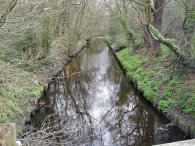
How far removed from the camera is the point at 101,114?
15648 millimetres

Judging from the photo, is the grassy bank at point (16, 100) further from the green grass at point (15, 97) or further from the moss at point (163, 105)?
the moss at point (163, 105)

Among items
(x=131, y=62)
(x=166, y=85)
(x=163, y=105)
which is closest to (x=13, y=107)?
(x=163, y=105)

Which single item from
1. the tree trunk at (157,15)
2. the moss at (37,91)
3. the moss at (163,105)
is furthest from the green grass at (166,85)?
the moss at (37,91)

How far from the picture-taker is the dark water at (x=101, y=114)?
495 inches

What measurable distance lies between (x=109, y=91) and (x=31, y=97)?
6212mm

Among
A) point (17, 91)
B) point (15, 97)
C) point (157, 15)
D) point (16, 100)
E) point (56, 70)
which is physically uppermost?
point (157, 15)

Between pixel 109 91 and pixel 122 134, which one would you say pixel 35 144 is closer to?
pixel 122 134

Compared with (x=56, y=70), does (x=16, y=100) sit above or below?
below

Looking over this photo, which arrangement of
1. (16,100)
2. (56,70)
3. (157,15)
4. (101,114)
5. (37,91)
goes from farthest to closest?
(56,70)
(157,15)
(37,91)
(101,114)
(16,100)

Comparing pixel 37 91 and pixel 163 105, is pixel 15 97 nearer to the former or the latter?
pixel 37 91

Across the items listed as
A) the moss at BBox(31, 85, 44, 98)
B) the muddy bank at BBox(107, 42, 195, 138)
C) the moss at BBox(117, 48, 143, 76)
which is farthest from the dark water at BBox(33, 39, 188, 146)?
the moss at BBox(117, 48, 143, 76)

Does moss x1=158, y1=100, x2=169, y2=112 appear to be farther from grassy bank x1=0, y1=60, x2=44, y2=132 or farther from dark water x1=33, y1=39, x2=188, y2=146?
grassy bank x1=0, y1=60, x2=44, y2=132

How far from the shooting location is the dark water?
1258cm

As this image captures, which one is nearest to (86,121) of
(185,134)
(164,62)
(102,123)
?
(102,123)
